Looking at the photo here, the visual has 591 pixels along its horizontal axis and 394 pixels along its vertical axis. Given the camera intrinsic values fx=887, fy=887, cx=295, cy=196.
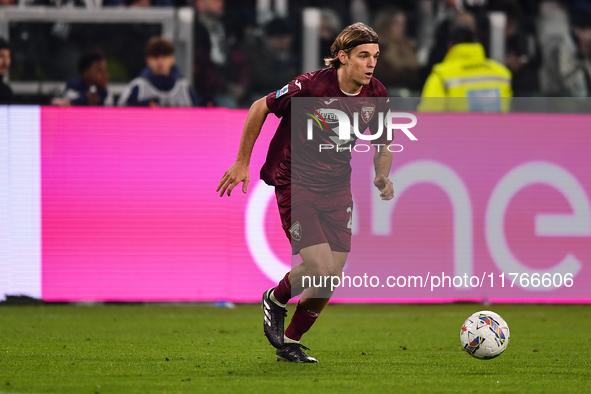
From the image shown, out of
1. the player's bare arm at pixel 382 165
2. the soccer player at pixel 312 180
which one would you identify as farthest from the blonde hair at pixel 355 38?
the player's bare arm at pixel 382 165

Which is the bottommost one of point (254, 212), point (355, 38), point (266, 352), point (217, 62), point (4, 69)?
point (266, 352)

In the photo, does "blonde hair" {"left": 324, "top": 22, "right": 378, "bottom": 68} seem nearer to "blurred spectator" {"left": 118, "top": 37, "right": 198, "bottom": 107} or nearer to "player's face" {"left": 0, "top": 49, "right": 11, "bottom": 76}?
"blurred spectator" {"left": 118, "top": 37, "right": 198, "bottom": 107}

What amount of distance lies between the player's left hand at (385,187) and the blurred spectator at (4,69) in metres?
4.95

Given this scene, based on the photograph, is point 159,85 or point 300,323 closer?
point 300,323

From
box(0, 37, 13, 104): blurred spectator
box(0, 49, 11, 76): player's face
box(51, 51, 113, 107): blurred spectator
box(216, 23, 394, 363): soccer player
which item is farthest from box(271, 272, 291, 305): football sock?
box(0, 49, 11, 76): player's face

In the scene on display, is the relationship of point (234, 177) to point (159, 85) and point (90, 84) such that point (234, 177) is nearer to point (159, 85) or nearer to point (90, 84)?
point (159, 85)

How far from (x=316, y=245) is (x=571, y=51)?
558 cm

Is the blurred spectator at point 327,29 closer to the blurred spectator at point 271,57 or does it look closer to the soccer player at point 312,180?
the blurred spectator at point 271,57

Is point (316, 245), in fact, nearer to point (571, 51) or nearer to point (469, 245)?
point (469, 245)

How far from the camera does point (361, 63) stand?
537 cm

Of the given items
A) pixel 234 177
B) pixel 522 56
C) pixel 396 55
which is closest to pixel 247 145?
pixel 234 177

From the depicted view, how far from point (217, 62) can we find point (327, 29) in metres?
1.25

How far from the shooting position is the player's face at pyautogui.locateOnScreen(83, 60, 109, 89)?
29.9ft

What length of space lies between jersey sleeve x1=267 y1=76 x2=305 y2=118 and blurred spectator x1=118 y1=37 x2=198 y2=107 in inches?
147
